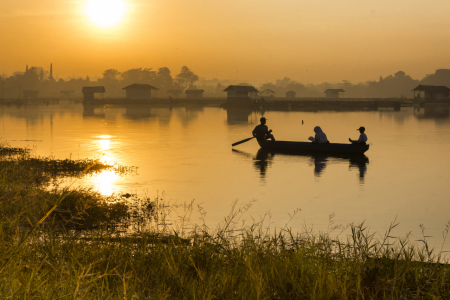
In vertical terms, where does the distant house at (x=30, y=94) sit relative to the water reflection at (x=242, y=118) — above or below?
above

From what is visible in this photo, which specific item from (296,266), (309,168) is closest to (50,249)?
(296,266)

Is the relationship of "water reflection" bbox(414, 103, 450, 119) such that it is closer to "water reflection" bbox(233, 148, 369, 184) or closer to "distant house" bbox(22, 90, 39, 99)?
"water reflection" bbox(233, 148, 369, 184)

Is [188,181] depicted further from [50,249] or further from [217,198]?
[50,249]

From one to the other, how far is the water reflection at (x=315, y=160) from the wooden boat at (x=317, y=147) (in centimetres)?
30

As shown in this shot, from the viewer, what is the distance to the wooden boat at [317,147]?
22.0 m

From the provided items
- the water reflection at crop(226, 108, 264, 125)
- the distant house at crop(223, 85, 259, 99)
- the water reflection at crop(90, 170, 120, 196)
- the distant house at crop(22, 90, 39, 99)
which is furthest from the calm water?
the distant house at crop(22, 90, 39, 99)

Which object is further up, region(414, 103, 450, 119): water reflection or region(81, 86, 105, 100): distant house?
region(81, 86, 105, 100): distant house

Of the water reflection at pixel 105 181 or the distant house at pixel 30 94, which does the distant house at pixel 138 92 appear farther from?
the water reflection at pixel 105 181

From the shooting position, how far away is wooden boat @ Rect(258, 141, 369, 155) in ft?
72.2

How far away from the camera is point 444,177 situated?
18.5 metres

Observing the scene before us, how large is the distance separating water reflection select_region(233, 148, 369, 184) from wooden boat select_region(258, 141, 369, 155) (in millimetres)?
303

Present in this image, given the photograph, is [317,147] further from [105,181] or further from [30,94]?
[30,94]

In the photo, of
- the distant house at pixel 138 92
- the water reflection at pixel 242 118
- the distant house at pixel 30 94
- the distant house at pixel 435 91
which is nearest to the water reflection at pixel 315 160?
the water reflection at pixel 242 118

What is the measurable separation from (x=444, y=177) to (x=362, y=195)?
5.64 m
